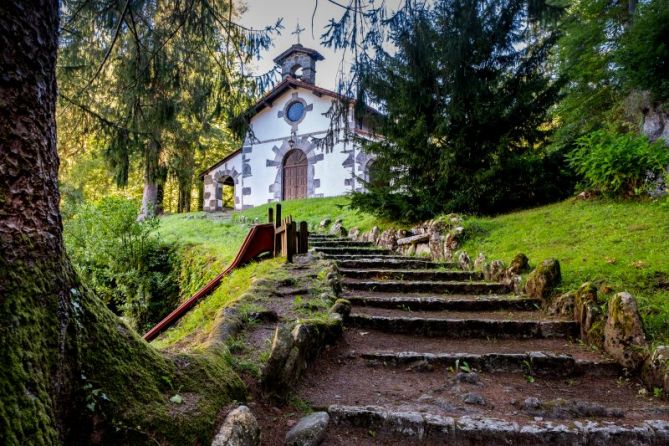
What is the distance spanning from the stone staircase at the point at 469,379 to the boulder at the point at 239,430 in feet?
1.62

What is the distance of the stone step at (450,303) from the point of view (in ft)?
14.2

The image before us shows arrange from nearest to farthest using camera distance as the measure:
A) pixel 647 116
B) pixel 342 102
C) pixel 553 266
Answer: pixel 342 102 → pixel 553 266 → pixel 647 116

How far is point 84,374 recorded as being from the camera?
60.3 inches

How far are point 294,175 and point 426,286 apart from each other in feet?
42.9

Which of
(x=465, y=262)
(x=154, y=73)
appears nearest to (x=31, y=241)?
(x=154, y=73)

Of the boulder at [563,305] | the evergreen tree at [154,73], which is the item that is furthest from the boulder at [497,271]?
the evergreen tree at [154,73]

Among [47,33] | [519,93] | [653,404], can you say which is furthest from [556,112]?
[47,33]

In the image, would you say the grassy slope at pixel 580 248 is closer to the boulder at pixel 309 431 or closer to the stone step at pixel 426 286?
the stone step at pixel 426 286

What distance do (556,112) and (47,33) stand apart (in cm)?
1303

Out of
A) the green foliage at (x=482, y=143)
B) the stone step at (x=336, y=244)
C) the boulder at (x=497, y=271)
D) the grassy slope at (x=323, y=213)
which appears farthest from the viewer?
the grassy slope at (x=323, y=213)

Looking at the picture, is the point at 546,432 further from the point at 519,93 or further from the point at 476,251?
the point at 519,93

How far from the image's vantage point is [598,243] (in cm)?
492

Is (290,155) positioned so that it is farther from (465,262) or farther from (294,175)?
(465,262)

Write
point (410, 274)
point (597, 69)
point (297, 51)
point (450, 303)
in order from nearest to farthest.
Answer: point (450, 303)
point (410, 274)
point (597, 69)
point (297, 51)
